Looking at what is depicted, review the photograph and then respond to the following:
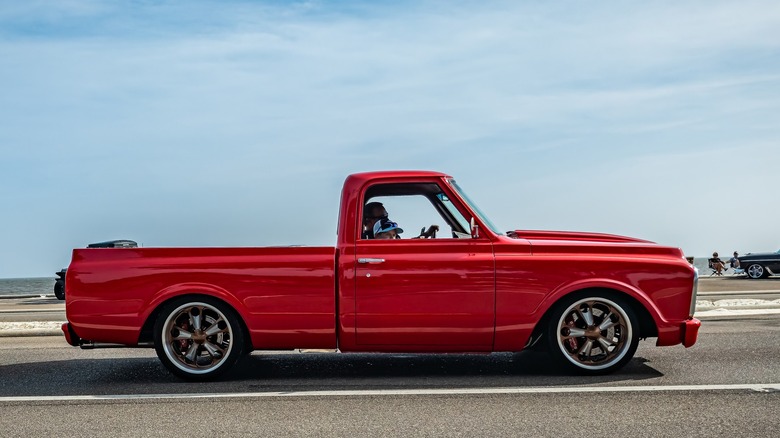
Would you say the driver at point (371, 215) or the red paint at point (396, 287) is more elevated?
the driver at point (371, 215)

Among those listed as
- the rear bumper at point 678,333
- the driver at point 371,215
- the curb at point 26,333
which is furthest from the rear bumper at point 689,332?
the curb at point 26,333

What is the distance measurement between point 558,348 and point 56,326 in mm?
8071

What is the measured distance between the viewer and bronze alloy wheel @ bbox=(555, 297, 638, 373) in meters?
7.02

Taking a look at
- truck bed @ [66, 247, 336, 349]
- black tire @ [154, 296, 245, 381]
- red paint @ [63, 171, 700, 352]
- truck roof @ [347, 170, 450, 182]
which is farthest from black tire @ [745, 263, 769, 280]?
black tire @ [154, 296, 245, 381]

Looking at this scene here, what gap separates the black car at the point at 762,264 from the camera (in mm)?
35031

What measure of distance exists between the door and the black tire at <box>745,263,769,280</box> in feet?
105

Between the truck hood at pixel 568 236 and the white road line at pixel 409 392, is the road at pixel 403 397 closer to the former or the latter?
the white road line at pixel 409 392

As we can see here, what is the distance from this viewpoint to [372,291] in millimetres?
7008

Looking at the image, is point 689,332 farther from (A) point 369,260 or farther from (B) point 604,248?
(A) point 369,260

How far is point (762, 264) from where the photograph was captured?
116ft

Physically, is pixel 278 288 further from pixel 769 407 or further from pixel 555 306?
pixel 769 407

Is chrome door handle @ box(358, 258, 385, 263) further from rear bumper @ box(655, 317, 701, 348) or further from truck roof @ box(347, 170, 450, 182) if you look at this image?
rear bumper @ box(655, 317, 701, 348)

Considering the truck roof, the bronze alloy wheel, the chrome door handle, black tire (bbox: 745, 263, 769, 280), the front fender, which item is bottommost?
black tire (bbox: 745, 263, 769, 280)

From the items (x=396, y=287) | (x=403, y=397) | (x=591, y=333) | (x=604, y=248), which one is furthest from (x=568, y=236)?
(x=403, y=397)
